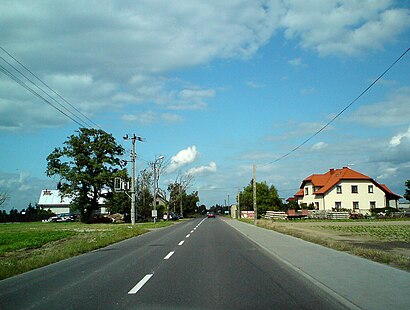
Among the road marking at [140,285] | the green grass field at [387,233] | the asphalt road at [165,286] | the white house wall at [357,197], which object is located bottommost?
the asphalt road at [165,286]

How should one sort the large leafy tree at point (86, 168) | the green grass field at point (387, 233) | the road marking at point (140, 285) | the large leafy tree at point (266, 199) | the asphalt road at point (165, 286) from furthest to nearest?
1. the large leafy tree at point (266, 199)
2. the large leafy tree at point (86, 168)
3. the green grass field at point (387, 233)
4. the road marking at point (140, 285)
5. the asphalt road at point (165, 286)

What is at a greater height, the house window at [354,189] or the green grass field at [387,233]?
the house window at [354,189]

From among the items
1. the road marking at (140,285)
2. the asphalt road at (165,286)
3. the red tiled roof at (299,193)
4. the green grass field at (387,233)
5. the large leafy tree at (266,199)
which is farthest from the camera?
the red tiled roof at (299,193)

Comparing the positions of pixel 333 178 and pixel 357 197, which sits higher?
pixel 333 178

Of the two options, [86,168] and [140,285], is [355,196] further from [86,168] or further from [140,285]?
[140,285]

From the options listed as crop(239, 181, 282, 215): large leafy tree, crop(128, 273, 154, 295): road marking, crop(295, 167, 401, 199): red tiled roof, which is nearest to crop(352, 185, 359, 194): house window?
crop(295, 167, 401, 199): red tiled roof

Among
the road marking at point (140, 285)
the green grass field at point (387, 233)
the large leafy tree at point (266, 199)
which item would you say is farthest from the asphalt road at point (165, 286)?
the large leafy tree at point (266, 199)

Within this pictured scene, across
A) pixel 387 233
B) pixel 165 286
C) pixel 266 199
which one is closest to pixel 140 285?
pixel 165 286

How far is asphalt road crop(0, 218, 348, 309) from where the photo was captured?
762 cm

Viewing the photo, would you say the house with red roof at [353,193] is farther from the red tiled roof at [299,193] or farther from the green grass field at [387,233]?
the green grass field at [387,233]

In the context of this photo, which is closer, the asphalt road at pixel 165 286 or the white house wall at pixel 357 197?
the asphalt road at pixel 165 286

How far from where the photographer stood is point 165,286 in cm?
932

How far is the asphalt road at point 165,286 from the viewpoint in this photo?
7.62m

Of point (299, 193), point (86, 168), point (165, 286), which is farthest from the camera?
point (299, 193)
